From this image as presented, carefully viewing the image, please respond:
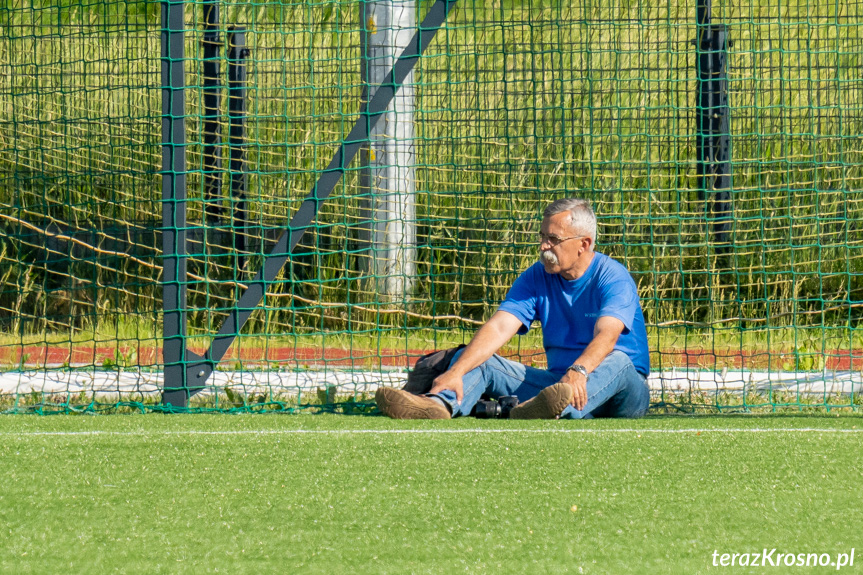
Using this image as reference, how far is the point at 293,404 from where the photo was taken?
4.80 metres

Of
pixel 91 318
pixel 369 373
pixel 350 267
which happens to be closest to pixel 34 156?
pixel 91 318

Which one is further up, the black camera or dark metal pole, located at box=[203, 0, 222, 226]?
dark metal pole, located at box=[203, 0, 222, 226]

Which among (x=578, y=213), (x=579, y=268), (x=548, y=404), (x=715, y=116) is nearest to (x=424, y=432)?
(x=548, y=404)

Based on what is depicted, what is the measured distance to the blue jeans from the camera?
402 cm

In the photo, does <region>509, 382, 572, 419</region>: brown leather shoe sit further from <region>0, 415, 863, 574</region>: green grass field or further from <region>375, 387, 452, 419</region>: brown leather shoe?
<region>375, 387, 452, 419</region>: brown leather shoe

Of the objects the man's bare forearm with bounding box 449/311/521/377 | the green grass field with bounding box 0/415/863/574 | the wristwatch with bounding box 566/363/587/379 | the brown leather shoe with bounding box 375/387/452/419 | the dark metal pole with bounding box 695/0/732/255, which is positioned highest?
the dark metal pole with bounding box 695/0/732/255

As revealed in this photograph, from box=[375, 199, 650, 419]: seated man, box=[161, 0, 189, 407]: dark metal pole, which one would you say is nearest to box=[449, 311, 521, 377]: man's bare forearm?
box=[375, 199, 650, 419]: seated man

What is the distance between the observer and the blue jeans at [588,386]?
4023mm

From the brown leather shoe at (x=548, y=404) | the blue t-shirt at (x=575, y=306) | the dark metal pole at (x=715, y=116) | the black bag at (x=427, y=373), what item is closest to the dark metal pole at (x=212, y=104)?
the black bag at (x=427, y=373)

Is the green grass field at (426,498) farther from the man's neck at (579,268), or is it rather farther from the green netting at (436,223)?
the green netting at (436,223)

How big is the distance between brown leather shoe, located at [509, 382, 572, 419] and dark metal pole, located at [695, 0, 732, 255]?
2.11 meters

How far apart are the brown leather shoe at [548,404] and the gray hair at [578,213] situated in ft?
2.55

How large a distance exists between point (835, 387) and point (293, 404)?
2.72 metres

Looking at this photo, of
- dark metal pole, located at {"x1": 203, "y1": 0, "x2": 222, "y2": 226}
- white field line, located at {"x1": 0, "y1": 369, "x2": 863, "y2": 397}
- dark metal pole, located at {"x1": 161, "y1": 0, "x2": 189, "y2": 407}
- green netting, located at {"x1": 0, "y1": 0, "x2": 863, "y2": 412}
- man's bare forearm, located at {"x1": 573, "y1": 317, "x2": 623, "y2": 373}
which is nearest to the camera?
man's bare forearm, located at {"x1": 573, "y1": 317, "x2": 623, "y2": 373}
